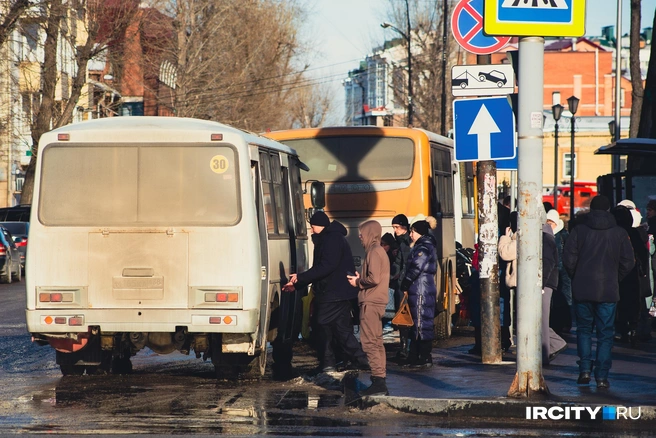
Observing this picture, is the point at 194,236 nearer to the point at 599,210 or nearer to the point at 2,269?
the point at 599,210

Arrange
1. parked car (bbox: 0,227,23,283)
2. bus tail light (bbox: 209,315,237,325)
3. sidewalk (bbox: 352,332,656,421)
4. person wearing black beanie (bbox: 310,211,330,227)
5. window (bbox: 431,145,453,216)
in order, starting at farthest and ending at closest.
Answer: parked car (bbox: 0,227,23,283)
window (bbox: 431,145,453,216)
person wearing black beanie (bbox: 310,211,330,227)
bus tail light (bbox: 209,315,237,325)
sidewalk (bbox: 352,332,656,421)

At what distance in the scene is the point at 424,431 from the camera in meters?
9.30

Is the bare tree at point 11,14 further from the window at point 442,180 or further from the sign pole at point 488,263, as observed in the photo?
the sign pole at point 488,263

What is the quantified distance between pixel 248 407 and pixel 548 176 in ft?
258

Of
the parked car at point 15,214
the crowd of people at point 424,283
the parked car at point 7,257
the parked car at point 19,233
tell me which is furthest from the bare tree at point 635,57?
the crowd of people at point 424,283

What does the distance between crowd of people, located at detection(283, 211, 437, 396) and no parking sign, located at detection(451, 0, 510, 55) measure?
2.00 m

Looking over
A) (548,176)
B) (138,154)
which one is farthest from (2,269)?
(548,176)

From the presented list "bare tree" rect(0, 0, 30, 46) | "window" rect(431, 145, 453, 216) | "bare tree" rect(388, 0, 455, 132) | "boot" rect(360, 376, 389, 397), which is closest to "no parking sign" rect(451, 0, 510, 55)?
"boot" rect(360, 376, 389, 397)

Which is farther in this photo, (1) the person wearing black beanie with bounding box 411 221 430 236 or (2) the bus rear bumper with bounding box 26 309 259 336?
(1) the person wearing black beanie with bounding box 411 221 430 236

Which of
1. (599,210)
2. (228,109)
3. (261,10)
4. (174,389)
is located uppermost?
(261,10)

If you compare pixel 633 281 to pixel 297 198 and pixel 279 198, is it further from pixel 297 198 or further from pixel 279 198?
pixel 279 198

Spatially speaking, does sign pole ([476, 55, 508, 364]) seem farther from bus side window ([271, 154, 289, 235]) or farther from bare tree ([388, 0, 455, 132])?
bare tree ([388, 0, 455, 132])

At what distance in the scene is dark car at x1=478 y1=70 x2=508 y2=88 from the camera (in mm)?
12922

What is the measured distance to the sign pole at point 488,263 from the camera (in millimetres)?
13609
